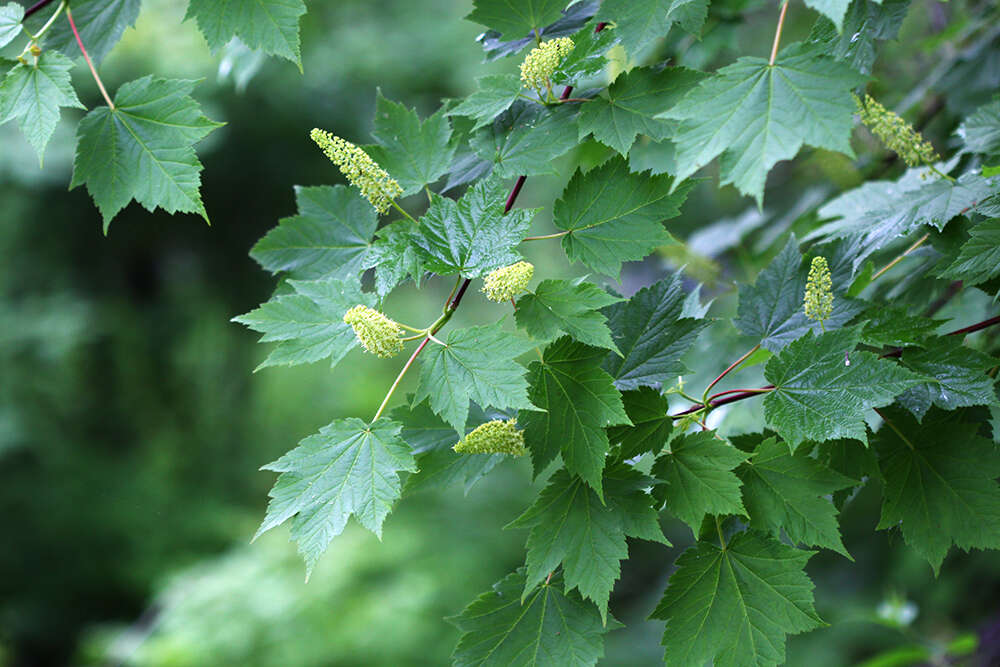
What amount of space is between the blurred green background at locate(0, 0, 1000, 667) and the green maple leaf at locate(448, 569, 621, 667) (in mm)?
682

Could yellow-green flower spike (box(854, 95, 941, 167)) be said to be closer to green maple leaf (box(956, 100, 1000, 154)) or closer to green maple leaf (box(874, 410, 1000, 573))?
green maple leaf (box(956, 100, 1000, 154))

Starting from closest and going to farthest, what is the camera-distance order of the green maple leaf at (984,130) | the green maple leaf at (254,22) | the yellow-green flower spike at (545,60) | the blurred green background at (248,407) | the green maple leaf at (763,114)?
the green maple leaf at (763,114)
the yellow-green flower spike at (545,60)
the green maple leaf at (254,22)
the green maple leaf at (984,130)
the blurred green background at (248,407)

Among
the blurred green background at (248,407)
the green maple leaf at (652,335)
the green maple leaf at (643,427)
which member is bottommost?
the blurred green background at (248,407)

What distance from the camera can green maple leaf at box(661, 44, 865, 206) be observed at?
2.97 feet

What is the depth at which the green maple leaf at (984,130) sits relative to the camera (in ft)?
4.45

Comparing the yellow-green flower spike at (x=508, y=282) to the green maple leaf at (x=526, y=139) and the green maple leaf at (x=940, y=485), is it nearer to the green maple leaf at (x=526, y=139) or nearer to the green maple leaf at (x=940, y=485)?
the green maple leaf at (x=526, y=139)

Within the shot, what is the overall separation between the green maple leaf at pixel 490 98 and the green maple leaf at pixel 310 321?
302mm

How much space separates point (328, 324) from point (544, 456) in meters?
0.34

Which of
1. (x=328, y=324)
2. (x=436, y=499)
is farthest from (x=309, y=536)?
(x=436, y=499)

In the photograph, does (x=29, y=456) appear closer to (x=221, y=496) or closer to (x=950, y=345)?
(x=221, y=496)

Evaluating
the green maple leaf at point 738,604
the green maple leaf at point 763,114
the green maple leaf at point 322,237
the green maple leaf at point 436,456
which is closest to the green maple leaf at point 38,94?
the green maple leaf at point 322,237

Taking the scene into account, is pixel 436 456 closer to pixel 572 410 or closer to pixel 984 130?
pixel 572 410

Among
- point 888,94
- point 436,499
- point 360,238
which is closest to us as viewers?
point 360,238

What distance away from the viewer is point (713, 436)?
104 centimetres
